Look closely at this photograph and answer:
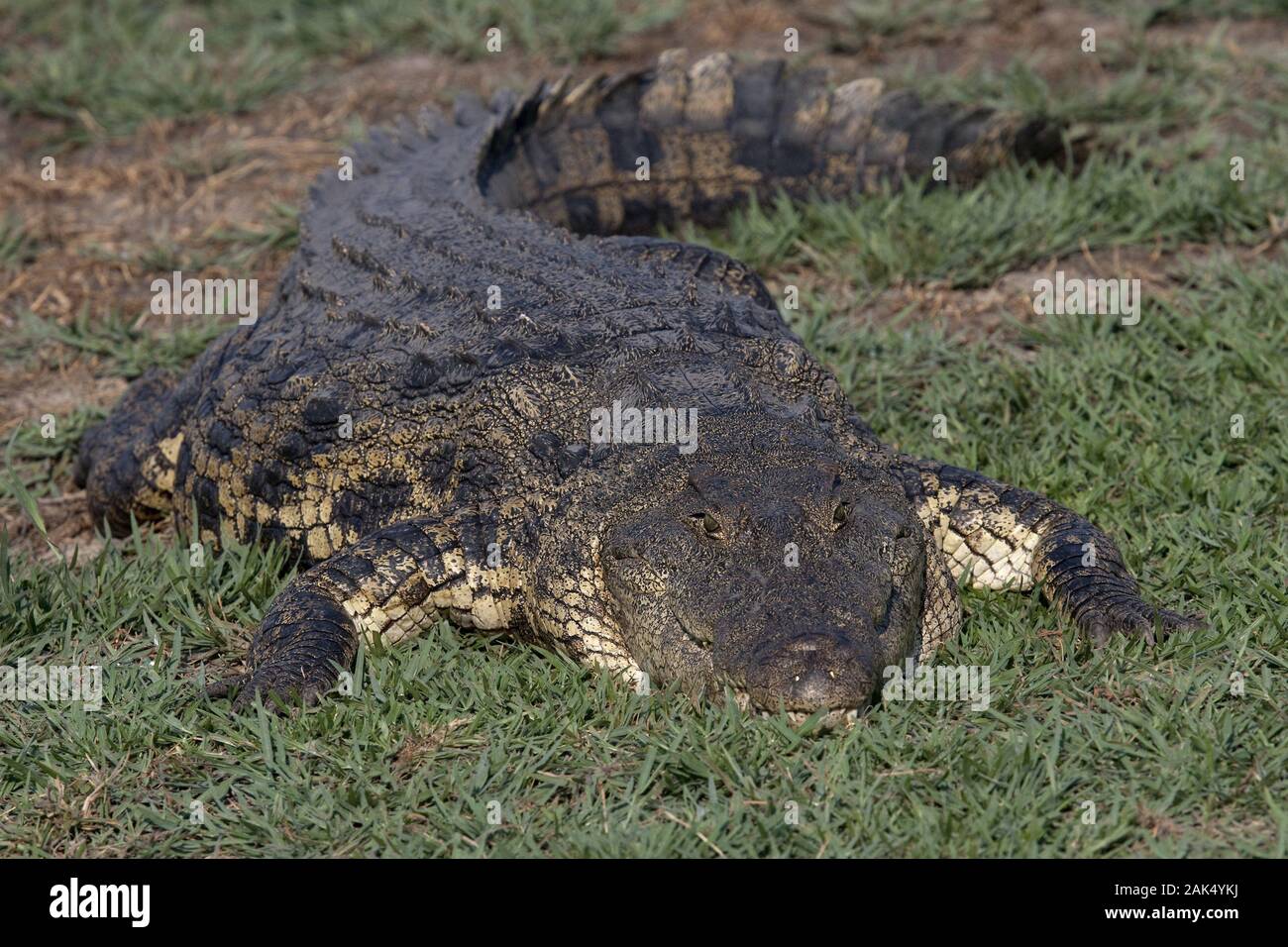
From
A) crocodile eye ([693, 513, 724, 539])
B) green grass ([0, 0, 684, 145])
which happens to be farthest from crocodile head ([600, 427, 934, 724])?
green grass ([0, 0, 684, 145])

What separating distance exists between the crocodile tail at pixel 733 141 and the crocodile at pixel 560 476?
31.9 inches

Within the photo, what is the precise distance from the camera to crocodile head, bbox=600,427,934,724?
3.74 m

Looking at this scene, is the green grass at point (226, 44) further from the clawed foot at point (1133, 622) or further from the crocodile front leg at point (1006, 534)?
the clawed foot at point (1133, 622)

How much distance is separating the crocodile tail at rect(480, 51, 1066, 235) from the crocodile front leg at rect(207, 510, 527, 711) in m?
2.73

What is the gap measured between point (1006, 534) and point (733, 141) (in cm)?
311

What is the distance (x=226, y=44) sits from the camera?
Answer: 924 centimetres

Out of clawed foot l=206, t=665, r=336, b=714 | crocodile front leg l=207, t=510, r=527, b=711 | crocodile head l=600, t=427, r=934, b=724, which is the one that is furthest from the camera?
crocodile front leg l=207, t=510, r=527, b=711

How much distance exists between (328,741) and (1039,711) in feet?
A: 5.85

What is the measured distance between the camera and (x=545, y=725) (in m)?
4.05

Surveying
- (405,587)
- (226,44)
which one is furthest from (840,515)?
(226,44)

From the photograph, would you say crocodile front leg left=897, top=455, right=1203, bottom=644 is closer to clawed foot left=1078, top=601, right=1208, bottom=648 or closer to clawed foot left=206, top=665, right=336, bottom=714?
clawed foot left=1078, top=601, right=1208, bottom=648

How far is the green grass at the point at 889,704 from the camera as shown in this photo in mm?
3609
